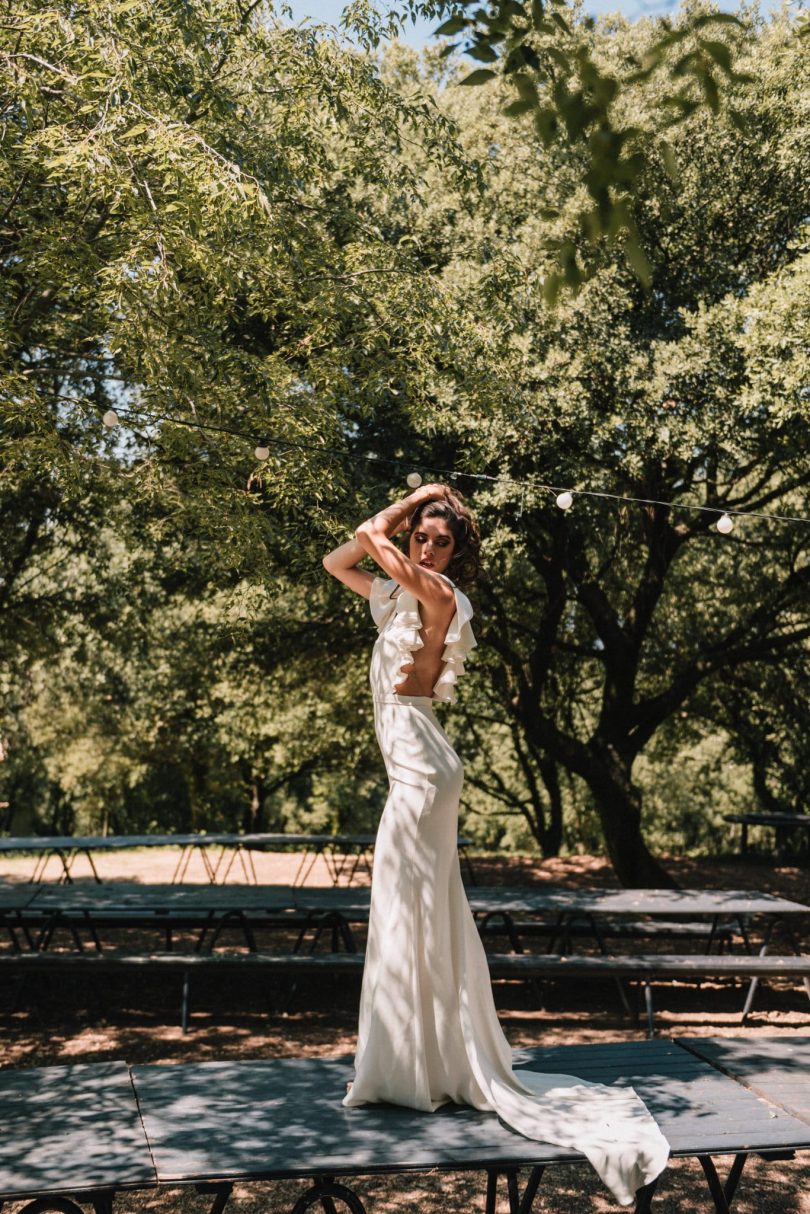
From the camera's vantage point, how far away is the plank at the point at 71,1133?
3086 millimetres

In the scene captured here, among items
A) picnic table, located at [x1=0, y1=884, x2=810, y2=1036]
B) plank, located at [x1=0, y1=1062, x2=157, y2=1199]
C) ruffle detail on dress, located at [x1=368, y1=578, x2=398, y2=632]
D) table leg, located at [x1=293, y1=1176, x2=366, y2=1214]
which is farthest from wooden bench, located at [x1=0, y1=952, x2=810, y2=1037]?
ruffle detail on dress, located at [x1=368, y1=578, x2=398, y2=632]

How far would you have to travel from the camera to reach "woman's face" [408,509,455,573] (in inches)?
156

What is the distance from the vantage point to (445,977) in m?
3.79

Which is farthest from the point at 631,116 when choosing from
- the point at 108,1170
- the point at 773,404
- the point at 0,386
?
the point at 108,1170

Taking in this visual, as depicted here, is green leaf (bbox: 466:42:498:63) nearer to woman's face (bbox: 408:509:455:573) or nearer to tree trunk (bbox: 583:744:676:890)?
woman's face (bbox: 408:509:455:573)

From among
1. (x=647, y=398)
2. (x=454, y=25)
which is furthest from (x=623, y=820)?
(x=454, y=25)

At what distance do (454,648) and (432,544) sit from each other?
1.28 ft

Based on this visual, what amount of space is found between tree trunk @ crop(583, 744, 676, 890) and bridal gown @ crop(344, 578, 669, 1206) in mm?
8859

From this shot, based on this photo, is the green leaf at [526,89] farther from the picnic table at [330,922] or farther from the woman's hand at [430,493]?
the picnic table at [330,922]

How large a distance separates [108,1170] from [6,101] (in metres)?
5.78

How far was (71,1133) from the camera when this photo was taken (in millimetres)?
3473

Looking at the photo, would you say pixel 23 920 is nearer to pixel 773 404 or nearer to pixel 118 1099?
pixel 118 1099

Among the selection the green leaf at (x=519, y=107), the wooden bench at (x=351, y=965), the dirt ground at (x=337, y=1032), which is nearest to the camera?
the green leaf at (x=519, y=107)

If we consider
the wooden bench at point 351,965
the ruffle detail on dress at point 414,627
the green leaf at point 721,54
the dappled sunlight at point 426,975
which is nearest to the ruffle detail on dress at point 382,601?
the ruffle detail on dress at point 414,627
